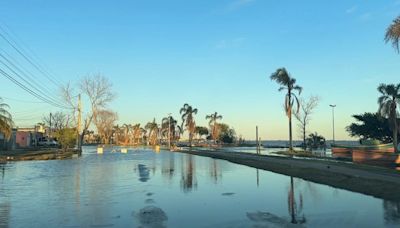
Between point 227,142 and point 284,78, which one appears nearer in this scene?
point 284,78

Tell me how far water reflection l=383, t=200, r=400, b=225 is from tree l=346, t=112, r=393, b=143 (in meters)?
64.9

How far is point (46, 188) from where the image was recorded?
19359 mm

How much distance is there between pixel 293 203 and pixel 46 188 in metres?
10.3

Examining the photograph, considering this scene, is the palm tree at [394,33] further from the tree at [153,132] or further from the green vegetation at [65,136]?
the tree at [153,132]

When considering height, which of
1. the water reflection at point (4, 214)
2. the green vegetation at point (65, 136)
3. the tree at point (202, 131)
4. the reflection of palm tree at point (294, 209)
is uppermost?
the tree at point (202, 131)

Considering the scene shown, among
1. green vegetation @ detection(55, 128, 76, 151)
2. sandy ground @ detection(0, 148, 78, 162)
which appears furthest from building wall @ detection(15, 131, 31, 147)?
sandy ground @ detection(0, 148, 78, 162)

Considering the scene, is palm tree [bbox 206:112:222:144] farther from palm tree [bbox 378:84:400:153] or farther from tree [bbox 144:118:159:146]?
palm tree [bbox 378:84:400:153]

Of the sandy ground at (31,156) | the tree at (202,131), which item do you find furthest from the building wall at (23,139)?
the tree at (202,131)

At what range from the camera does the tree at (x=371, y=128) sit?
76.6 meters

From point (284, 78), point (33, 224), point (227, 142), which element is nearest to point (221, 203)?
point (33, 224)

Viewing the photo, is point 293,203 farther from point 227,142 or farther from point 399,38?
point 227,142

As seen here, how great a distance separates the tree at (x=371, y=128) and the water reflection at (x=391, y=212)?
64.9m

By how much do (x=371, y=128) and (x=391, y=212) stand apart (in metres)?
70.4

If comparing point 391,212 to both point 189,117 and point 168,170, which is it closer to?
point 168,170
